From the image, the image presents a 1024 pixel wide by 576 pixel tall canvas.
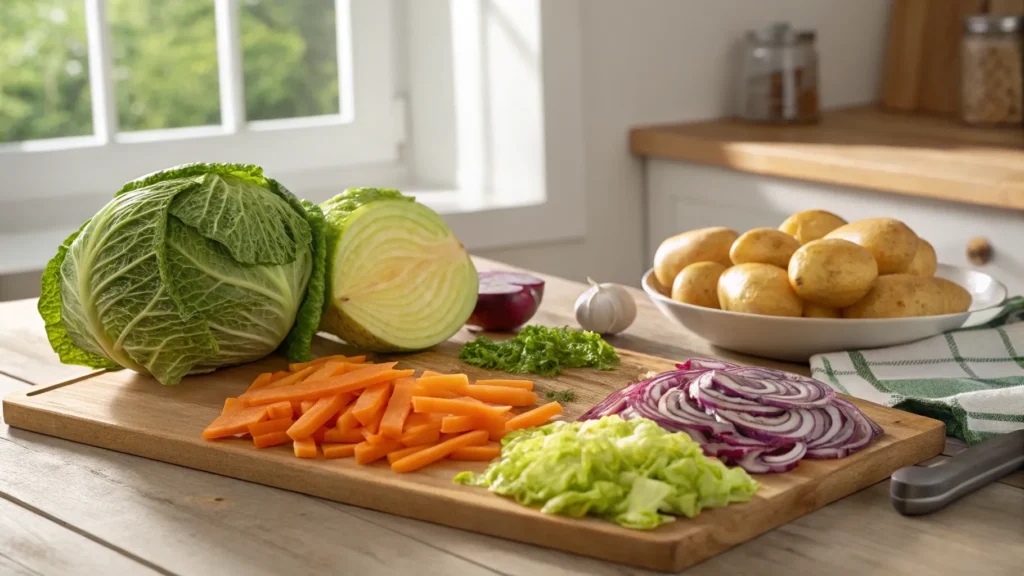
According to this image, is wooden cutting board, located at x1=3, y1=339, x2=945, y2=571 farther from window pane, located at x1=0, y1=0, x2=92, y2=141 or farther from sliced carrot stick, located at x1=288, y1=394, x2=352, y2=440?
window pane, located at x1=0, y1=0, x2=92, y2=141

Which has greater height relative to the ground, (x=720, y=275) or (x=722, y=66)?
(x=722, y=66)

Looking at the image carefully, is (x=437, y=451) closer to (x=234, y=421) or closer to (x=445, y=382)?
(x=445, y=382)

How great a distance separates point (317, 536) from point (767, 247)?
0.66 metres

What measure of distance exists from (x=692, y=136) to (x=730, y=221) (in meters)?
0.21

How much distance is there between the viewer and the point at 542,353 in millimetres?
1318

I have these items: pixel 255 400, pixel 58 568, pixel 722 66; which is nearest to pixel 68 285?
pixel 255 400

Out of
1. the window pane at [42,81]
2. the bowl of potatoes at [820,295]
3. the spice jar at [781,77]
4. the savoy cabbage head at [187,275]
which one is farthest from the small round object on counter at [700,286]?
the window pane at [42,81]

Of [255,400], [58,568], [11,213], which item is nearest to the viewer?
[58,568]

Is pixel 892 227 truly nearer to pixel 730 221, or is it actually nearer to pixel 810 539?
pixel 810 539

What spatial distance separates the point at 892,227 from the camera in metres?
1.36

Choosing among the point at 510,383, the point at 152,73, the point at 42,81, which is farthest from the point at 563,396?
the point at 152,73

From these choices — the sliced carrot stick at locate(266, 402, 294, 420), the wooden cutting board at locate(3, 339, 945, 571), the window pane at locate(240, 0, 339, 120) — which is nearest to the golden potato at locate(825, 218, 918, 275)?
the wooden cutting board at locate(3, 339, 945, 571)

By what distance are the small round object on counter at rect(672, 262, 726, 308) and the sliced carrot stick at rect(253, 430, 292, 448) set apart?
0.52 metres

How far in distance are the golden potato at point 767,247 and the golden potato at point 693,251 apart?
6 centimetres
